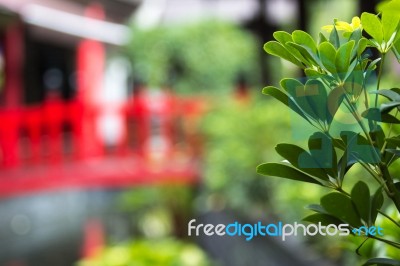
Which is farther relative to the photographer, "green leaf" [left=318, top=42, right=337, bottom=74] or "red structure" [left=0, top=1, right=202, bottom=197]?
"red structure" [left=0, top=1, right=202, bottom=197]

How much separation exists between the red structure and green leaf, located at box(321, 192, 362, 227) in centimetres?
300

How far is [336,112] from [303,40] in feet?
0.20

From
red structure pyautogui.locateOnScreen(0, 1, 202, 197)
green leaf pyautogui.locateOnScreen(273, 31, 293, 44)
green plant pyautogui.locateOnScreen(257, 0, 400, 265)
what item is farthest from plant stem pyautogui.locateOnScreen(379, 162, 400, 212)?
red structure pyautogui.locateOnScreen(0, 1, 202, 197)

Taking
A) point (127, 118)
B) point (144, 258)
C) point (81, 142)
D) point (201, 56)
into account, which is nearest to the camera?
point (144, 258)

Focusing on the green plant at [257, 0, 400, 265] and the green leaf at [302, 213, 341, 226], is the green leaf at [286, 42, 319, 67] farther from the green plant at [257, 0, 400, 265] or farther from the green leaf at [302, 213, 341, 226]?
the green leaf at [302, 213, 341, 226]

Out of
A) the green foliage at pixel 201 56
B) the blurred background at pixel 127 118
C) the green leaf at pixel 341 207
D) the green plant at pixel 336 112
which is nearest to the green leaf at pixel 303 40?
the green plant at pixel 336 112

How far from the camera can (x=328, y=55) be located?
Answer: 457 millimetres

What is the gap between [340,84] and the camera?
1.53 ft

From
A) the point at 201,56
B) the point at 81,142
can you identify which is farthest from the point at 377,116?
the point at 201,56

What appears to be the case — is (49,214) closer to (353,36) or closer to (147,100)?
(147,100)

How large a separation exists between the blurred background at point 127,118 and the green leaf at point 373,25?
2.15 m

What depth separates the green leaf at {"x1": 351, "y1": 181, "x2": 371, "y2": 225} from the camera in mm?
471

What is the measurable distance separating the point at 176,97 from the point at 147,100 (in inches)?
8.1

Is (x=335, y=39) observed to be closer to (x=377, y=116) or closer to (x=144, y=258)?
(x=377, y=116)
